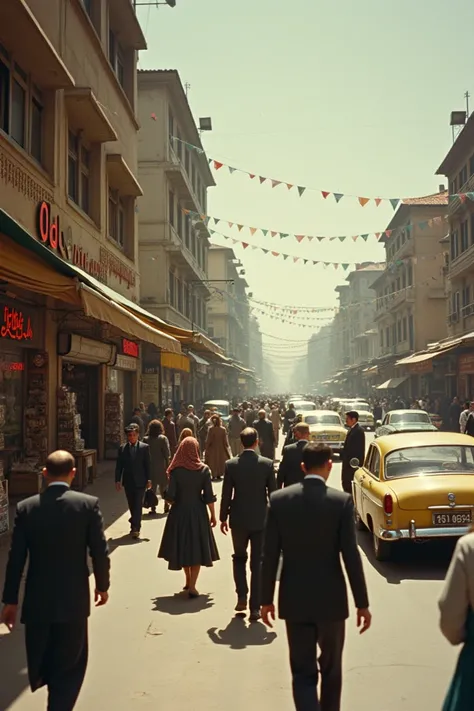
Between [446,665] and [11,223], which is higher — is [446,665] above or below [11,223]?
below

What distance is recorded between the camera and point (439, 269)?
49969mm

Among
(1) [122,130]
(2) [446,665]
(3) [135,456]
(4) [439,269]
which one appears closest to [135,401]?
(1) [122,130]

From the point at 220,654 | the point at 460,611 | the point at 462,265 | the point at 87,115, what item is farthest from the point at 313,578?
the point at 462,265

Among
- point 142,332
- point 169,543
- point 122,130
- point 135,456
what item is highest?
point 122,130

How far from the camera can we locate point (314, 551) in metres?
4.20

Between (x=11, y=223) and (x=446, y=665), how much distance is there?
617 cm

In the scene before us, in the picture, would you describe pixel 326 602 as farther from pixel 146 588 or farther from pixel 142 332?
pixel 142 332

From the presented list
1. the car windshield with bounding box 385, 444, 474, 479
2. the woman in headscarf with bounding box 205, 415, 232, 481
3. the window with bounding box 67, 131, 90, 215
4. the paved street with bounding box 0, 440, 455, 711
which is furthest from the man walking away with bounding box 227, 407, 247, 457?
the paved street with bounding box 0, 440, 455, 711

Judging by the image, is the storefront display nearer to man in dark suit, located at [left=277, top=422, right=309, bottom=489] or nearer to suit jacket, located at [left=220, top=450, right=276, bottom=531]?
man in dark suit, located at [left=277, top=422, right=309, bottom=489]

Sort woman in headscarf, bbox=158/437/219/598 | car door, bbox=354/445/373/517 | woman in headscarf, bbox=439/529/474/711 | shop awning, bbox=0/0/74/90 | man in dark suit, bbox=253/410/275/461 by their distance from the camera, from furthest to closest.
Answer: man in dark suit, bbox=253/410/275/461
shop awning, bbox=0/0/74/90
car door, bbox=354/445/373/517
woman in headscarf, bbox=158/437/219/598
woman in headscarf, bbox=439/529/474/711

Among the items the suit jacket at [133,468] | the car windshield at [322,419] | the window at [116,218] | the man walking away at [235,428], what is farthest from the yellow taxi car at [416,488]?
the car windshield at [322,419]

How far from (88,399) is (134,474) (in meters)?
9.11

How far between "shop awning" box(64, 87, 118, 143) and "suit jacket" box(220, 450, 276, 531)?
10891 millimetres

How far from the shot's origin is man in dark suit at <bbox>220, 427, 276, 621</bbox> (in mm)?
7035
